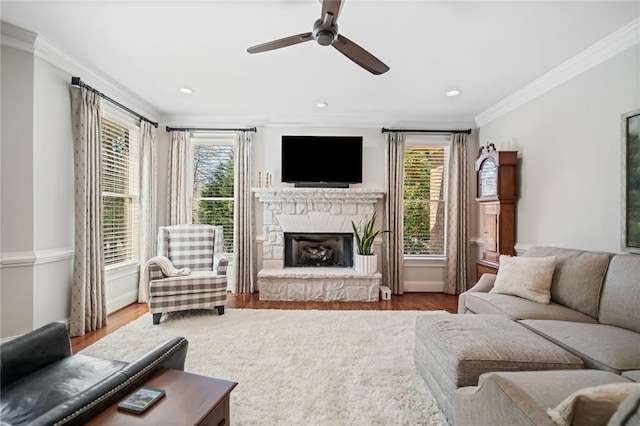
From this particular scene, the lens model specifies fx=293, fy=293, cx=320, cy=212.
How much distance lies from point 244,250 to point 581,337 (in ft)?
12.5

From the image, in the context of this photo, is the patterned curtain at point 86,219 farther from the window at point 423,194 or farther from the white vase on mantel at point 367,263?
the window at point 423,194

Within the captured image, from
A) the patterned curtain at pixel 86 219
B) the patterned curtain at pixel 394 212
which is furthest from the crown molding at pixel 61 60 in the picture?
the patterned curtain at pixel 394 212

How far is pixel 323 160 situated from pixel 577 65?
3.00 metres

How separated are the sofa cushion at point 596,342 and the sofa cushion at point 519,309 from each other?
121 mm

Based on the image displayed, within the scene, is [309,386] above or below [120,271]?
below

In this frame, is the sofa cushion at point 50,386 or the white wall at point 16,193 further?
the white wall at point 16,193

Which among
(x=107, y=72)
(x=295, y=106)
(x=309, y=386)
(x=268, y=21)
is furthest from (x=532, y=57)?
(x=107, y=72)

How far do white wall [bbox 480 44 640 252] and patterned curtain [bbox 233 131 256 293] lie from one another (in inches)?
142

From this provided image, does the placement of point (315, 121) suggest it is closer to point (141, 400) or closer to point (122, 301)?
point (122, 301)

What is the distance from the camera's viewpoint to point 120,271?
12.2ft

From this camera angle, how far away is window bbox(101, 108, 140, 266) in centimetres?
356

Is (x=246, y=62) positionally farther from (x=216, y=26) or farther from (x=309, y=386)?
(x=309, y=386)

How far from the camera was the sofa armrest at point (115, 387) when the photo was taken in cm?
92

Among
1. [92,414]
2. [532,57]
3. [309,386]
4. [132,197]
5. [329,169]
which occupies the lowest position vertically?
[309,386]
